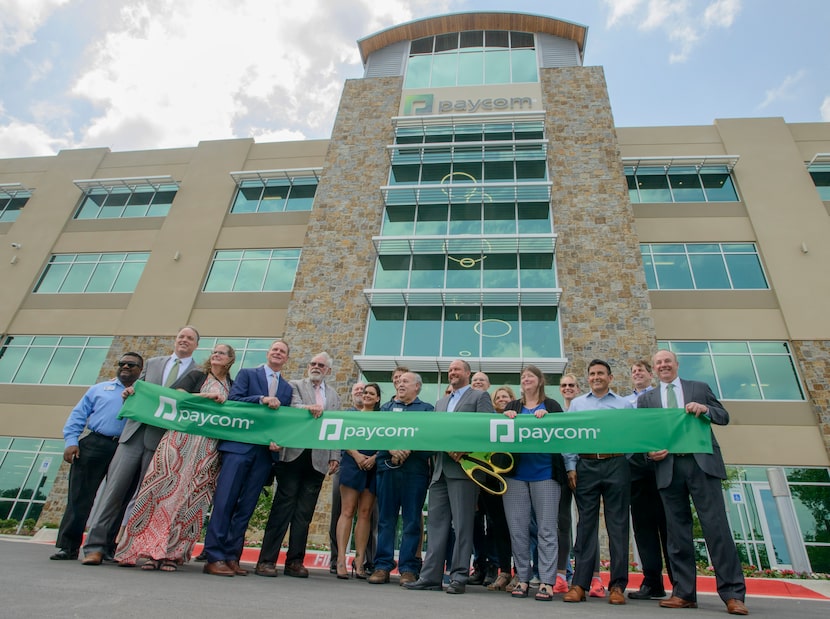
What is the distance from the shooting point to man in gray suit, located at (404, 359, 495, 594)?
4.31 meters

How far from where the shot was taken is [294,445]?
492cm

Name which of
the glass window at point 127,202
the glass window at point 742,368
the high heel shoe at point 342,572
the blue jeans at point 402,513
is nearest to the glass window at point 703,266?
the glass window at point 742,368

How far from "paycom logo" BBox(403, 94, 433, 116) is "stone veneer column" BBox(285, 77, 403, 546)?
0.48m

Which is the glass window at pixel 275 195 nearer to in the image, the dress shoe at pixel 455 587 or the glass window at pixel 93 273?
the glass window at pixel 93 273

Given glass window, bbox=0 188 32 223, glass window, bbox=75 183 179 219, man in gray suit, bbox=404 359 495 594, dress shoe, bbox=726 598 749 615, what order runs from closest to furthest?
dress shoe, bbox=726 598 749 615
man in gray suit, bbox=404 359 495 594
glass window, bbox=75 183 179 219
glass window, bbox=0 188 32 223

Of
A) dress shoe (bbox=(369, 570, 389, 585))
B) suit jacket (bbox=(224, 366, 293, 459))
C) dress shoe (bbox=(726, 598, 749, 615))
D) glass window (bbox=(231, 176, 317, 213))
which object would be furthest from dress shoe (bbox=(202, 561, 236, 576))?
glass window (bbox=(231, 176, 317, 213))

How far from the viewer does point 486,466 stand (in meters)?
4.73

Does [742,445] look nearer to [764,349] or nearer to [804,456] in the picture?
[804,456]

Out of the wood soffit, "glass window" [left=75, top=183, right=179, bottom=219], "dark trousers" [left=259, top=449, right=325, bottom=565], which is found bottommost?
"dark trousers" [left=259, top=449, right=325, bottom=565]

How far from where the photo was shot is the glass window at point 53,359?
16.6m

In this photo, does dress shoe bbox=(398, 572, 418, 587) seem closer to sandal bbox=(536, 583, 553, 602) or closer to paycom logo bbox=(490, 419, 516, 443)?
sandal bbox=(536, 583, 553, 602)

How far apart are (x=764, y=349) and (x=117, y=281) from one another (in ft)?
72.3

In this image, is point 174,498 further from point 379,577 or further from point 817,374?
point 817,374

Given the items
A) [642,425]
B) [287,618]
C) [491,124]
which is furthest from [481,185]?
[287,618]
